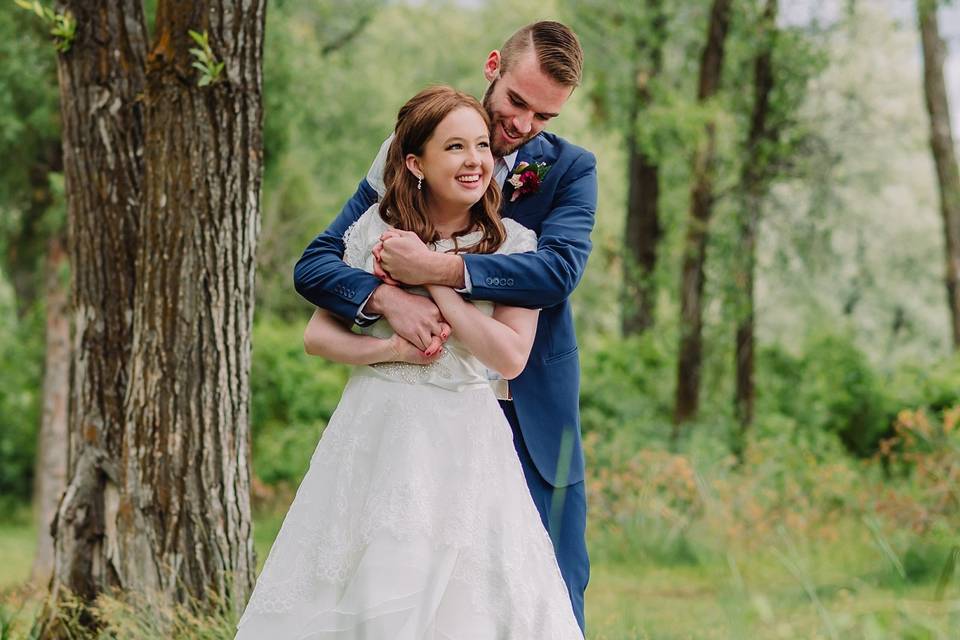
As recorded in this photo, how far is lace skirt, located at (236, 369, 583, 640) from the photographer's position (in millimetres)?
2762

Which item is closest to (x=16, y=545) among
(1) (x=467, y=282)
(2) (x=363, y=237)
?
(2) (x=363, y=237)

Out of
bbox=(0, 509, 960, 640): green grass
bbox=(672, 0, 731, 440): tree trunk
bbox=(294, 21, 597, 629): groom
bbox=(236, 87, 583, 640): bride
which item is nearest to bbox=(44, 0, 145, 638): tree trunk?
bbox=(0, 509, 960, 640): green grass

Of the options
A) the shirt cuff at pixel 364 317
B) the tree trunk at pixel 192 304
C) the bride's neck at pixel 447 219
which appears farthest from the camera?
the tree trunk at pixel 192 304

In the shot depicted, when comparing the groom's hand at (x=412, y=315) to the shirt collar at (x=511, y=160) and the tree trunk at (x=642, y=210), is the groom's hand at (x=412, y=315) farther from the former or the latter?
the tree trunk at (x=642, y=210)

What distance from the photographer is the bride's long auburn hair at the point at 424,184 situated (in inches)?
119

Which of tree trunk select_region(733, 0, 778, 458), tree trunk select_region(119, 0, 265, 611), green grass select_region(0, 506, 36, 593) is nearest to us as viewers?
tree trunk select_region(119, 0, 265, 611)

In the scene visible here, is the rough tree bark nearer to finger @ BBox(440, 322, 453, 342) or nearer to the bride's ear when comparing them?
the bride's ear

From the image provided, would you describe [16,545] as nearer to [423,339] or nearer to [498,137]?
[498,137]

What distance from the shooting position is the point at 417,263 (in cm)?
295

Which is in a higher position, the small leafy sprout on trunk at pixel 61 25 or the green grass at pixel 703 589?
the small leafy sprout on trunk at pixel 61 25

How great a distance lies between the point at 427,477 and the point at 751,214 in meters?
9.07

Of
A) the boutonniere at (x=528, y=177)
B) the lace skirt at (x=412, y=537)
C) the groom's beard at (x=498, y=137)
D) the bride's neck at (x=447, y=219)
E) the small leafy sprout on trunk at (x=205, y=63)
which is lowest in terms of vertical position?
the lace skirt at (x=412, y=537)

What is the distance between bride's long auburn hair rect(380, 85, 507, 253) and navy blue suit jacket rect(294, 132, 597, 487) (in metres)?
0.16

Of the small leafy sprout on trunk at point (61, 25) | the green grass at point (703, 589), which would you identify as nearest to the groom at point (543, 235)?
the green grass at point (703, 589)
